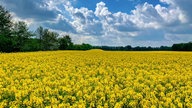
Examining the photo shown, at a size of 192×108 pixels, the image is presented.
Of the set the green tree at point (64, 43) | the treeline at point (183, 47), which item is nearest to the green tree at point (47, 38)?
the green tree at point (64, 43)

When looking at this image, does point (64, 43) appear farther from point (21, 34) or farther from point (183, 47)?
point (183, 47)

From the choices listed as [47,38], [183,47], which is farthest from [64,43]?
[183,47]

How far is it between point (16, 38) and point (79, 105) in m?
103

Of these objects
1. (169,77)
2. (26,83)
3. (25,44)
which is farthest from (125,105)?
(25,44)

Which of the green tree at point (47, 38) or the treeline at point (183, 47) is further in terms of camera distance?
the green tree at point (47, 38)

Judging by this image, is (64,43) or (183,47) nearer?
(183,47)

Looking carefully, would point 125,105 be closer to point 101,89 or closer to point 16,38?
point 101,89

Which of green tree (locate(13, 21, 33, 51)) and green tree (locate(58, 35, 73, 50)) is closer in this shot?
green tree (locate(13, 21, 33, 51))

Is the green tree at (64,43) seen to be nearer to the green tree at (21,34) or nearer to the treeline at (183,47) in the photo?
the green tree at (21,34)

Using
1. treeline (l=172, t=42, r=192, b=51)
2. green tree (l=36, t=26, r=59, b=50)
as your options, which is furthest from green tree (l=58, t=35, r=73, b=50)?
treeline (l=172, t=42, r=192, b=51)

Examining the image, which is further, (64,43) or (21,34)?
(64,43)

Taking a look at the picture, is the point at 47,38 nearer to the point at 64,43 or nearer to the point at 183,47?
the point at 64,43

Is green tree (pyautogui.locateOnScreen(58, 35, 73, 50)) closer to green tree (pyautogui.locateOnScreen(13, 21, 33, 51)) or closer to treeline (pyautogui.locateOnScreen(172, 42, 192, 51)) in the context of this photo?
green tree (pyautogui.locateOnScreen(13, 21, 33, 51))

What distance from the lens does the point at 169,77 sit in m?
17.0
